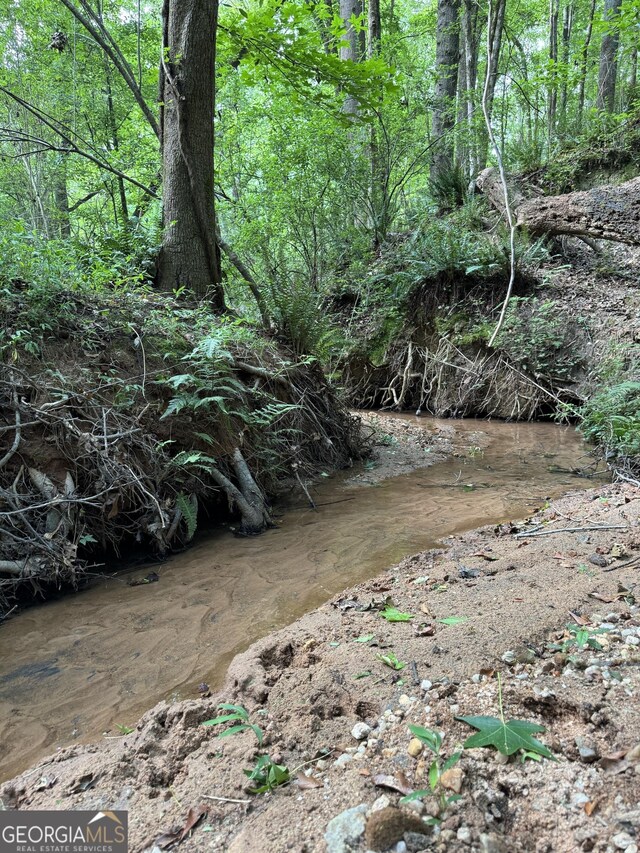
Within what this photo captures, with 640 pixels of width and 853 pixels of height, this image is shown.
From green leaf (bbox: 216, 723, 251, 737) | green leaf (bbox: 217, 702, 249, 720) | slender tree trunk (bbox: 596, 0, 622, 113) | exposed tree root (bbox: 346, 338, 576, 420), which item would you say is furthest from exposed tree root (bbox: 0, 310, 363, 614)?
slender tree trunk (bbox: 596, 0, 622, 113)

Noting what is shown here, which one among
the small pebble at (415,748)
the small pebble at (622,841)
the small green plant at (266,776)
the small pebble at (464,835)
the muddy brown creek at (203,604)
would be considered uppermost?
the small pebble at (622,841)

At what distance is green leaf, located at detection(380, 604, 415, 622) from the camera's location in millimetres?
2621

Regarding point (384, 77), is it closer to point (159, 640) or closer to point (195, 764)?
point (159, 640)

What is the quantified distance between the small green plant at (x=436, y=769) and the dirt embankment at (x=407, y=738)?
19mm

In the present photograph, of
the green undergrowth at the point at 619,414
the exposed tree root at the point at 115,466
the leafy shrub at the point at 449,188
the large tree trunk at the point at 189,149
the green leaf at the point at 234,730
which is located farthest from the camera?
the leafy shrub at the point at 449,188

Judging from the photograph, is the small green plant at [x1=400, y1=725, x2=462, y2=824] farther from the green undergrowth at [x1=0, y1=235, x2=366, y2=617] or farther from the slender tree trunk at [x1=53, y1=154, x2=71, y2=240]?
the slender tree trunk at [x1=53, y1=154, x2=71, y2=240]

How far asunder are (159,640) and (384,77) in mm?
7172

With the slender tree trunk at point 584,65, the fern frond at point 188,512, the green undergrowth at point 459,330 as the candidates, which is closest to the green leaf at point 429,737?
the fern frond at point 188,512

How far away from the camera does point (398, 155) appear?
37.3 feet

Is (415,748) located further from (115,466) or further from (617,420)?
(617,420)

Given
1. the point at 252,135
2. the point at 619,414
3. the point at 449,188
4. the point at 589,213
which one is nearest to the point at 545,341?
the point at 589,213

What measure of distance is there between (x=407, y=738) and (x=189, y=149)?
6.37 m

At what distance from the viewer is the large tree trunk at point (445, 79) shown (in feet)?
39.0

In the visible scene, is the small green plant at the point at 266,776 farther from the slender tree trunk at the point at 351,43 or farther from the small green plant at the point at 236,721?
the slender tree trunk at the point at 351,43
